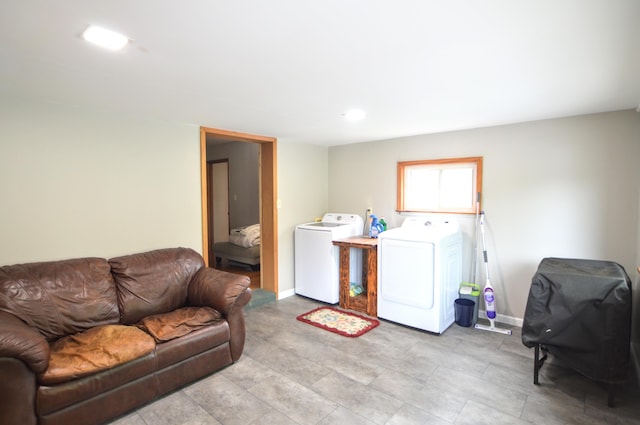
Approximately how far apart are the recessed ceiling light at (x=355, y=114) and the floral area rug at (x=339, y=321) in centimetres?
213

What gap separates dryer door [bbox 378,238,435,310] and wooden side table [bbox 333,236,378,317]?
0.12 metres

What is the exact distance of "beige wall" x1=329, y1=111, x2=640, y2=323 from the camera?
299cm

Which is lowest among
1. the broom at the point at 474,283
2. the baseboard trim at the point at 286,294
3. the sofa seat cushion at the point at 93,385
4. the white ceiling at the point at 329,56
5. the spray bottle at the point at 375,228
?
the baseboard trim at the point at 286,294

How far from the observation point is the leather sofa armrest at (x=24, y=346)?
5.71 feet

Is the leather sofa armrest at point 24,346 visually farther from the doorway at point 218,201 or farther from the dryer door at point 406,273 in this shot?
the doorway at point 218,201

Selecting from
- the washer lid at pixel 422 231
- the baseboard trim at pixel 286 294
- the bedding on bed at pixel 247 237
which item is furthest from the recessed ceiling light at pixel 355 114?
the bedding on bed at pixel 247 237

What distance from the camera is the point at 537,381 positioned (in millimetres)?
2508

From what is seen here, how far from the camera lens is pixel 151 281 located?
2885 millimetres

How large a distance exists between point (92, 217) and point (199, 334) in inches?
55.0

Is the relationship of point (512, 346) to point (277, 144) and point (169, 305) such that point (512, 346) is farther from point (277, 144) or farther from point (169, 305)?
point (277, 144)

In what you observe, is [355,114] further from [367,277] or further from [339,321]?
[339,321]

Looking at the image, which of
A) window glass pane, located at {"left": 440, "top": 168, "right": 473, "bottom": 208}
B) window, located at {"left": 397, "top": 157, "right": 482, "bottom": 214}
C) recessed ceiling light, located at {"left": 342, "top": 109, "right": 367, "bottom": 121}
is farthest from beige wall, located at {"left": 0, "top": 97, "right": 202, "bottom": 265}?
window glass pane, located at {"left": 440, "top": 168, "right": 473, "bottom": 208}

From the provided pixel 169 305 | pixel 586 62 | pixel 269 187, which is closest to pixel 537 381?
pixel 586 62

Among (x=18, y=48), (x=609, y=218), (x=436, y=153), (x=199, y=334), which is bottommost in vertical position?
(x=199, y=334)
